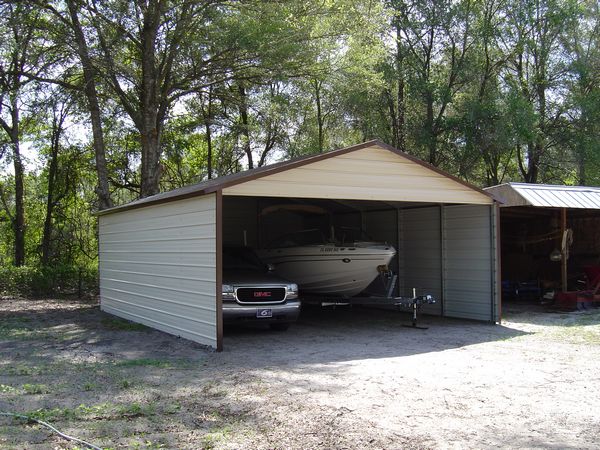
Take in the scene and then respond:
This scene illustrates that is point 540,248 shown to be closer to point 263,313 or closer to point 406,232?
point 406,232

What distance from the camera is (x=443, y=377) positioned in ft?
23.6

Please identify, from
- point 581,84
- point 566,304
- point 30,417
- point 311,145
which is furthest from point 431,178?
point 581,84

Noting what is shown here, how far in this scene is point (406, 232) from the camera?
14398 millimetres

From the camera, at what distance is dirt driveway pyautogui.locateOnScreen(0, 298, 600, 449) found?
4.96 meters

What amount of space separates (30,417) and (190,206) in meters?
5.04

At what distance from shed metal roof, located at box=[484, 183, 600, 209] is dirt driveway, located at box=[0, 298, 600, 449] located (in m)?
3.13

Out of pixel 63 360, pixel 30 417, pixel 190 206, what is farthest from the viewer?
pixel 190 206

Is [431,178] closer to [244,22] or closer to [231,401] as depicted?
[231,401]

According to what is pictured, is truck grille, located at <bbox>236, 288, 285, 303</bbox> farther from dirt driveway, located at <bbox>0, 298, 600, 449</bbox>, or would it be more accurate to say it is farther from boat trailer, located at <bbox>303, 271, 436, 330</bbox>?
boat trailer, located at <bbox>303, 271, 436, 330</bbox>

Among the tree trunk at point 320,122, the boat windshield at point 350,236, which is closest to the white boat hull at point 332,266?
the boat windshield at point 350,236

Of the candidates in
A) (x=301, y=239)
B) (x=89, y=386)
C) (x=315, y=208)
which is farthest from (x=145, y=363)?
(x=315, y=208)

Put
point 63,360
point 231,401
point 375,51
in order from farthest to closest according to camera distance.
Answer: point 375,51
point 63,360
point 231,401

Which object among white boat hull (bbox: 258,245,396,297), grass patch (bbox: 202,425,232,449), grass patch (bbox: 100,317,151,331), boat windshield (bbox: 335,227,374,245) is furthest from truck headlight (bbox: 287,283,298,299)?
grass patch (bbox: 202,425,232,449)

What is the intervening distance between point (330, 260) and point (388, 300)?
1.61 meters
